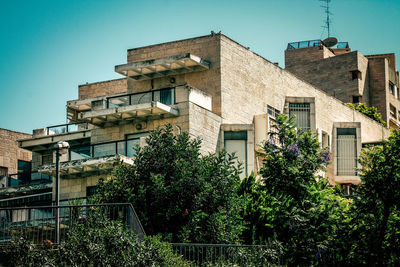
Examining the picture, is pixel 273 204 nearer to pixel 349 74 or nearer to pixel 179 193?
pixel 179 193

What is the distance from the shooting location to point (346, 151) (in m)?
42.3

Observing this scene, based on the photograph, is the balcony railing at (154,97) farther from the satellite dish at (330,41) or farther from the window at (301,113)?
the satellite dish at (330,41)

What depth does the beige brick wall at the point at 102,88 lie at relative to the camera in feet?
152

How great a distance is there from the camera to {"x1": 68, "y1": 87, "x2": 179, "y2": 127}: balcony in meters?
32.2

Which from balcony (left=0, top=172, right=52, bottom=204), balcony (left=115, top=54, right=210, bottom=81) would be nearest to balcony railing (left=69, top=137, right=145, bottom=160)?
balcony (left=0, top=172, right=52, bottom=204)

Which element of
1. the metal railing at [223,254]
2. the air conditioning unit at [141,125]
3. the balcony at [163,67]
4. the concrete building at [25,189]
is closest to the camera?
the metal railing at [223,254]

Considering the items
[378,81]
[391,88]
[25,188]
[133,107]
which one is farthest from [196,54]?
[391,88]

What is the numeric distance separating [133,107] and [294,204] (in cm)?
944

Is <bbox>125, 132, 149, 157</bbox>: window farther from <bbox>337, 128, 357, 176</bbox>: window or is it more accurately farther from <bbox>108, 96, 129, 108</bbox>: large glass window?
<bbox>337, 128, 357, 176</bbox>: window

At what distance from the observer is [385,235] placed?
2288cm

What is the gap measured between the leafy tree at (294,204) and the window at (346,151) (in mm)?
14114

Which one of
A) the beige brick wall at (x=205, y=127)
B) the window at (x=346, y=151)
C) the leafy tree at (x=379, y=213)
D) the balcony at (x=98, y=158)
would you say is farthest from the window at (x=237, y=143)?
the leafy tree at (x=379, y=213)

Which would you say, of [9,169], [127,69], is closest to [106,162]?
[127,69]

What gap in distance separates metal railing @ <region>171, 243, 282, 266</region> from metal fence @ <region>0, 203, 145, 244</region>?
1343mm
